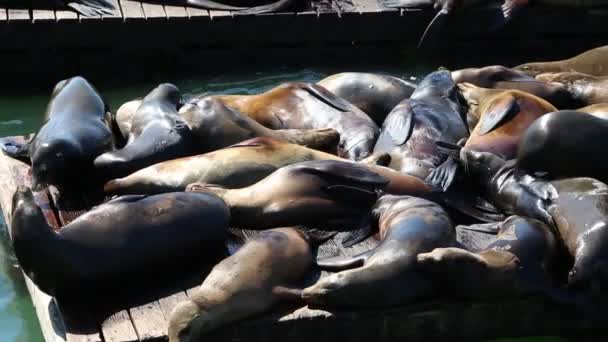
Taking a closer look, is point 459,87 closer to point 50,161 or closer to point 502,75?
point 502,75

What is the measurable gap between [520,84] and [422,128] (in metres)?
1.26

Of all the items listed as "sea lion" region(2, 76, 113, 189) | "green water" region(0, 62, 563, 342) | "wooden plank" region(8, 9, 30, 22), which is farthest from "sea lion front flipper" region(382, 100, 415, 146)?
"wooden plank" region(8, 9, 30, 22)

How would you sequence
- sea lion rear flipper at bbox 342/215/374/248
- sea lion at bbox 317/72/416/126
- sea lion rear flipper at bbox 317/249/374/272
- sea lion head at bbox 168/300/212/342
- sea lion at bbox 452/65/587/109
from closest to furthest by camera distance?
1. sea lion head at bbox 168/300/212/342
2. sea lion rear flipper at bbox 317/249/374/272
3. sea lion rear flipper at bbox 342/215/374/248
4. sea lion at bbox 317/72/416/126
5. sea lion at bbox 452/65/587/109

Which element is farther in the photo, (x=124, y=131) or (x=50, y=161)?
(x=124, y=131)

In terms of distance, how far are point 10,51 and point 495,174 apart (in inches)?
188

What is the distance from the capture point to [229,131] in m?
5.42

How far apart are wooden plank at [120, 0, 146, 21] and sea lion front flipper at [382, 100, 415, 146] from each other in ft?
11.4

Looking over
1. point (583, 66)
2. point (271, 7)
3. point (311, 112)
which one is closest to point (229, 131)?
point (311, 112)

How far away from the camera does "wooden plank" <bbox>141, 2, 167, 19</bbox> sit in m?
8.61

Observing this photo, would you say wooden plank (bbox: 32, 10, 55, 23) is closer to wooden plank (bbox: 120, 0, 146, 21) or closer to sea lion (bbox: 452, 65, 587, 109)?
wooden plank (bbox: 120, 0, 146, 21)

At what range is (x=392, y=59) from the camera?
9367 mm

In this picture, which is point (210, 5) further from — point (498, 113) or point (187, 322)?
point (187, 322)

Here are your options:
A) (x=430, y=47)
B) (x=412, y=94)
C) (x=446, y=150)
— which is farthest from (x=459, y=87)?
(x=430, y=47)

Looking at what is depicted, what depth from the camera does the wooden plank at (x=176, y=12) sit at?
8.65m
